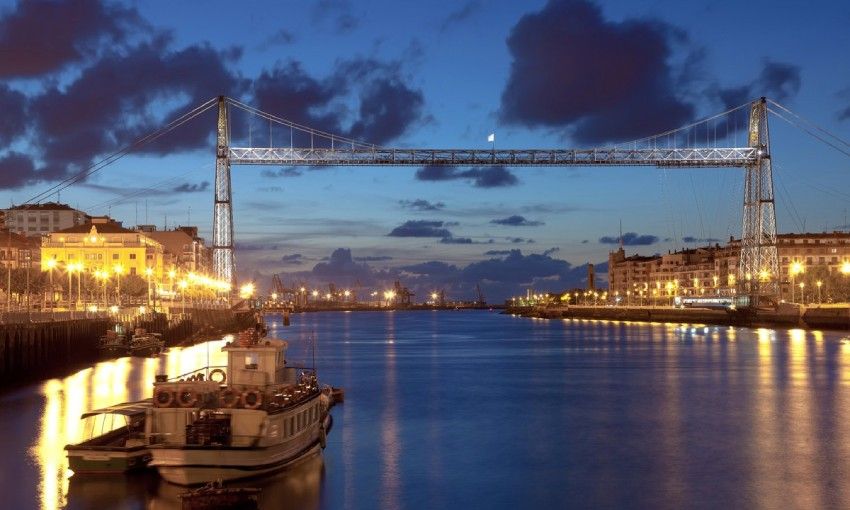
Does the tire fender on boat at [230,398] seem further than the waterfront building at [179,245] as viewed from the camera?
No

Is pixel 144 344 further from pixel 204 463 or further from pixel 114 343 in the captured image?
pixel 204 463

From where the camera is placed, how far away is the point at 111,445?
74.4ft

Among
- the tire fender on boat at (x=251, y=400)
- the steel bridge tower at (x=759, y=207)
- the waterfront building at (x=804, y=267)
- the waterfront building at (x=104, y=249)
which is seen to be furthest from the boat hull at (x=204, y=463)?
the waterfront building at (x=804, y=267)

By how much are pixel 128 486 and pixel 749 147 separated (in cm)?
7834

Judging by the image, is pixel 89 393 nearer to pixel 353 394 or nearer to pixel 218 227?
pixel 353 394

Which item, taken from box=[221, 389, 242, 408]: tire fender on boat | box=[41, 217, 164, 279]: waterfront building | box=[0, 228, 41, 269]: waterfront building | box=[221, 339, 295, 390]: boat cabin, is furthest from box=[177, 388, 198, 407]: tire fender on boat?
box=[0, 228, 41, 269]: waterfront building

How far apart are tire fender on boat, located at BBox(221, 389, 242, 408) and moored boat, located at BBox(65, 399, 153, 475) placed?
1.90 meters

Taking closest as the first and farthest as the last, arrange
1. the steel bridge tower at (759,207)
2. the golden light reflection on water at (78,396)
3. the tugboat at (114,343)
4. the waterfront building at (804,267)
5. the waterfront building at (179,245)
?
the golden light reflection on water at (78,396), the tugboat at (114,343), the steel bridge tower at (759,207), the waterfront building at (804,267), the waterfront building at (179,245)

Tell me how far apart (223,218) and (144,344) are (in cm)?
1824

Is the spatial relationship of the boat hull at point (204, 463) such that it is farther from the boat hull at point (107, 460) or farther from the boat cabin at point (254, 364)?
the boat cabin at point (254, 364)

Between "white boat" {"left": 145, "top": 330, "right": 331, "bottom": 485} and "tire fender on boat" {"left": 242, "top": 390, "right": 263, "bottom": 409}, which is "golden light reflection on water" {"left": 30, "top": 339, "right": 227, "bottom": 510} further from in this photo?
"tire fender on boat" {"left": 242, "top": 390, "right": 263, "bottom": 409}

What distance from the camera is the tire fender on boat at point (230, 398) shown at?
68.1 ft

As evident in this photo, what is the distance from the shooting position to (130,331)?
6588 cm

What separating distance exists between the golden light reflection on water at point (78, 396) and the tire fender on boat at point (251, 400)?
4.41 metres
